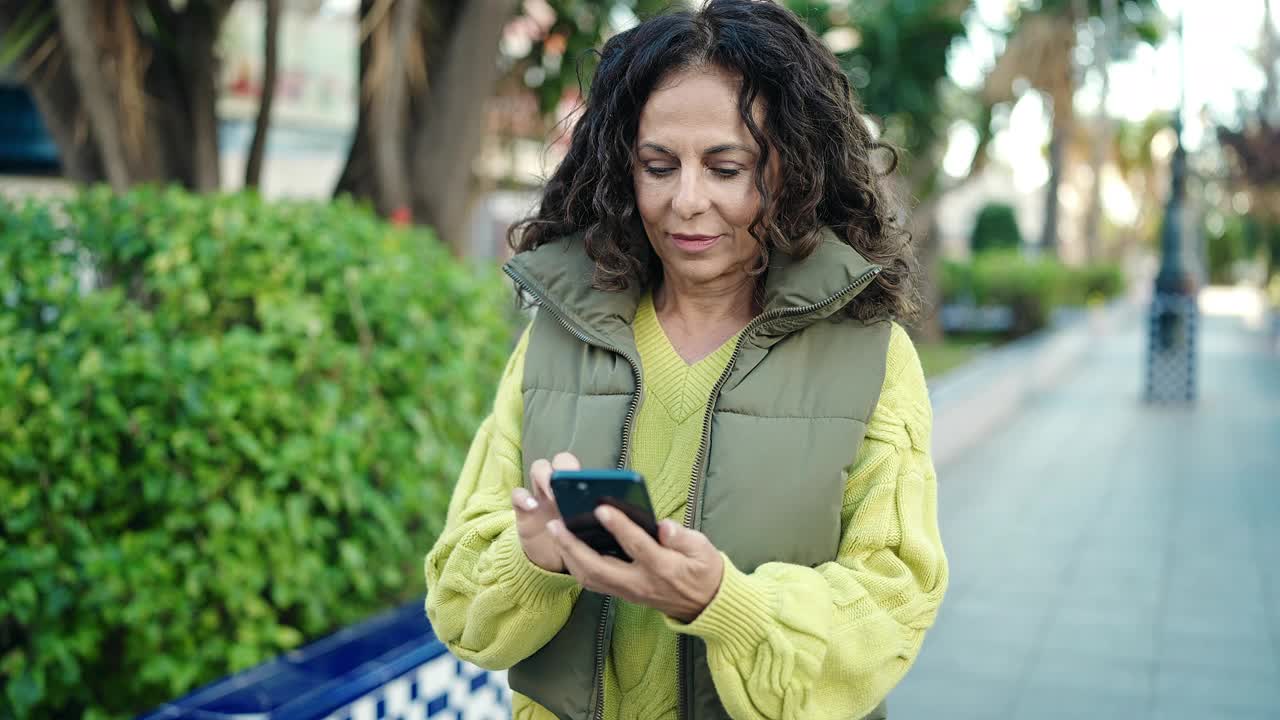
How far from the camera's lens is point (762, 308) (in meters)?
1.77

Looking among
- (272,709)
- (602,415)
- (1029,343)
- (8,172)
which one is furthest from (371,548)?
(1029,343)

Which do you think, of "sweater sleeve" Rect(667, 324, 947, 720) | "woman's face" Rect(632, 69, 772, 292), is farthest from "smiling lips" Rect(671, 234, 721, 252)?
"sweater sleeve" Rect(667, 324, 947, 720)

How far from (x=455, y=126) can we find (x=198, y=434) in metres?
3.03

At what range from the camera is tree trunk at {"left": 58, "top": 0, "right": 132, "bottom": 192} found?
462cm

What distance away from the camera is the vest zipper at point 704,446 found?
1.63 meters

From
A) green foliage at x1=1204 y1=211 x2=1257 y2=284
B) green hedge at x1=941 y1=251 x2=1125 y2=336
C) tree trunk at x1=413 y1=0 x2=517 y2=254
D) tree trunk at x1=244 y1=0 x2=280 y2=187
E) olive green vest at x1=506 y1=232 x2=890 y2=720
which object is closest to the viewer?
olive green vest at x1=506 y1=232 x2=890 y2=720

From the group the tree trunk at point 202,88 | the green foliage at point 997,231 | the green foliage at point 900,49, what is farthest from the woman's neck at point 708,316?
the green foliage at point 997,231

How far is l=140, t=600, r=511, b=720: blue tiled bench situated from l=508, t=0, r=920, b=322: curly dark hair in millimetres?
1332

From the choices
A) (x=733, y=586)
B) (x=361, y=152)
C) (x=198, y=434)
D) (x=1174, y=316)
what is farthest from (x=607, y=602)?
(x=1174, y=316)

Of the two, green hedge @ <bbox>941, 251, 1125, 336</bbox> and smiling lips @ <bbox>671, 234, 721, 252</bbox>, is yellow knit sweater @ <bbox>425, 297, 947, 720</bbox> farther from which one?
green hedge @ <bbox>941, 251, 1125, 336</bbox>

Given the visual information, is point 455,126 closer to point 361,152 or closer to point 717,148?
point 361,152

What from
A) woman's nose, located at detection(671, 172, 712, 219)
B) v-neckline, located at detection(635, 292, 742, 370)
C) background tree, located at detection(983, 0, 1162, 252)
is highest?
background tree, located at detection(983, 0, 1162, 252)

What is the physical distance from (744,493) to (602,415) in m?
0.24

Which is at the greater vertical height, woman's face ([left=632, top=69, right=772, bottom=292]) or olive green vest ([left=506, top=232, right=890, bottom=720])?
woman's face ([left=632, top=69, right=772, bottom=292])
